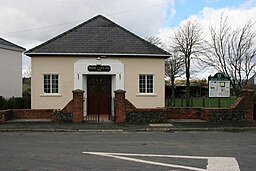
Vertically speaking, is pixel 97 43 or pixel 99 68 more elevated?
pixel 97 43

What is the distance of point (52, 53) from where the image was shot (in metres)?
23.9

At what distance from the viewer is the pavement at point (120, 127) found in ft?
58.0

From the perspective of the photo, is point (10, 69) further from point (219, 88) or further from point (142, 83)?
point (219, 88)

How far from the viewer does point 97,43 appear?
25016 mm

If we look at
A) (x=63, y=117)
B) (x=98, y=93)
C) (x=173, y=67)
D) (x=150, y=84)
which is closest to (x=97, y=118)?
(x=63, y=117)

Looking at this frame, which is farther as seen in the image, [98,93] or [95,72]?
[98,93]

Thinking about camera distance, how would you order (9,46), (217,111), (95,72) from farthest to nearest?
(9,46)
(95,72)
(217,111)

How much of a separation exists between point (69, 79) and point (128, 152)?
13.7 metres

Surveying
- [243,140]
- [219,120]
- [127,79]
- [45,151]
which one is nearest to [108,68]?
[127,79]

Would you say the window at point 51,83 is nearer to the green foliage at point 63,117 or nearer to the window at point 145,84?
the green foliage at point 63,117

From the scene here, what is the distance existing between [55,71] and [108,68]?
10.3ft

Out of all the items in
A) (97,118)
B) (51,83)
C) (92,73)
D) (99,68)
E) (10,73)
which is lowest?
(97,118)

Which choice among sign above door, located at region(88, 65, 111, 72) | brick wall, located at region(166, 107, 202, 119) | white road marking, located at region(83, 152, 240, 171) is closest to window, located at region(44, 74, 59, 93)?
sign above door, located at region(88, 65, 111, 72)

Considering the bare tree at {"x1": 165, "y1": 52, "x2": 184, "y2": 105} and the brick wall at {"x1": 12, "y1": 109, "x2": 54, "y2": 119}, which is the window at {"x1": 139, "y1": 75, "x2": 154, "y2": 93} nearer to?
the brick wall at {"x1": 12, "y1": 109, "x2": 54, "y2": 119}
